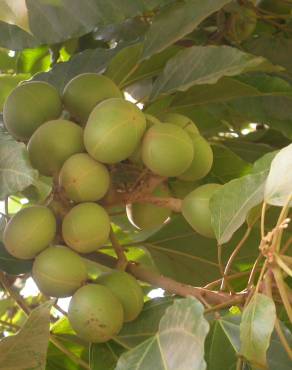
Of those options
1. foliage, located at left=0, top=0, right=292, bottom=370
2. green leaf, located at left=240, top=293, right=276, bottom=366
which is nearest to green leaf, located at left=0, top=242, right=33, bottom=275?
foliage, located at left=0, top=0, right=292, bottom=370

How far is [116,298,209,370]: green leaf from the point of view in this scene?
28.5 inches

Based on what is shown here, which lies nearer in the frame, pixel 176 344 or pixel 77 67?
pixel 176 344

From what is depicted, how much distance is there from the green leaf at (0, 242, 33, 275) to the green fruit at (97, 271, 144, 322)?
0.19 m

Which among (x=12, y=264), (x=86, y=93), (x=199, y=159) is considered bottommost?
(x=12, y=264)

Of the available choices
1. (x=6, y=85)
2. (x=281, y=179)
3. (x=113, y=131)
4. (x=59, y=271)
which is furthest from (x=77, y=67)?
(x=281, y=179)

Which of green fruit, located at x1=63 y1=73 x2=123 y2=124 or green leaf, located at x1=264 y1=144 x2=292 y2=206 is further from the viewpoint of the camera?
green fruit, located at x1=63 y1=73 x2=123 y2=124

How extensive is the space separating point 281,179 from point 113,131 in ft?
0.80

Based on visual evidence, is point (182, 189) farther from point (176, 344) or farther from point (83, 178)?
point (176, 344)

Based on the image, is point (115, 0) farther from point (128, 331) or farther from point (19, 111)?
point (128, 331)

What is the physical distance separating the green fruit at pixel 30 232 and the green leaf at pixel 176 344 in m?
0.18

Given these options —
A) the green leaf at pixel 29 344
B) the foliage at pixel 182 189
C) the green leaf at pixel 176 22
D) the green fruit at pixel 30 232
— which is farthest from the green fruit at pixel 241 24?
the green leaf at pixel 29 344

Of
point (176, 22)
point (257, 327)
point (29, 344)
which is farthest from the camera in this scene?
point (176, 22)

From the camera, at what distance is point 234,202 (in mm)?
868

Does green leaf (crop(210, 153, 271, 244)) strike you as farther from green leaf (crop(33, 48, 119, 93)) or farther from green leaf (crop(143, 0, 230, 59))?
green leaf (crop(33, 48, 119, 93))
